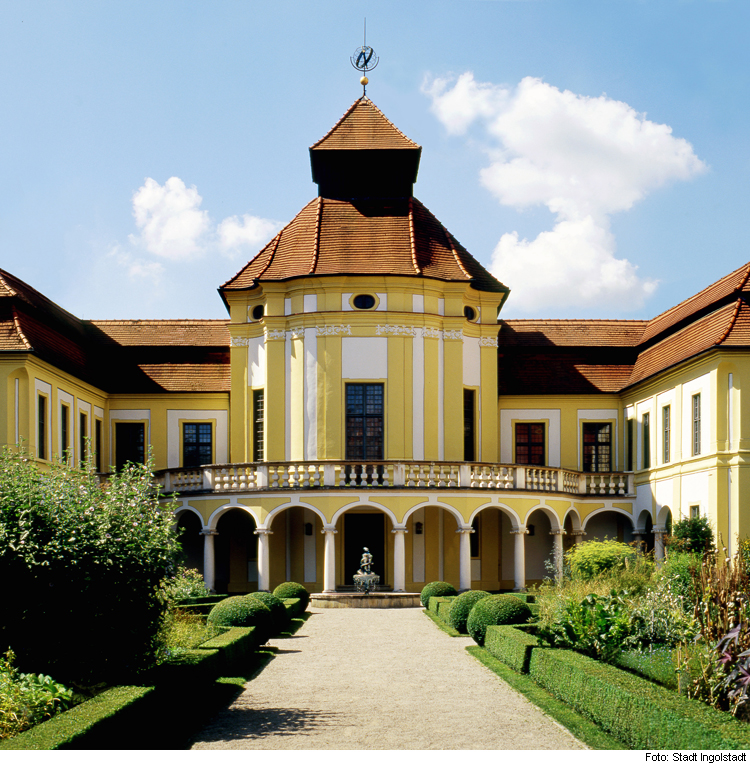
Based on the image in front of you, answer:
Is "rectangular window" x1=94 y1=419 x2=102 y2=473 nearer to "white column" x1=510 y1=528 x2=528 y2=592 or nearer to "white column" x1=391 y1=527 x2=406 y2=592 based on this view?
"white column" x1=391 y1=527 x2=406 y2=592

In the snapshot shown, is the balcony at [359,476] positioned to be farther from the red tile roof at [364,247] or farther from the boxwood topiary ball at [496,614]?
the boxwood topiary ball at [496,614]

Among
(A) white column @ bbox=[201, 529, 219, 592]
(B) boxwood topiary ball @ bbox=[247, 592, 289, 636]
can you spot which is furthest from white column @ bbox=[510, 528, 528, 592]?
(B) boxwood topiary ball @ bbox=[247, 592, 289, 636]

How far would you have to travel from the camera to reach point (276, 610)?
78.1 ft

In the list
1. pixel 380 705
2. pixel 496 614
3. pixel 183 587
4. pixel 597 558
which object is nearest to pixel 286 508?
pixel 183 587

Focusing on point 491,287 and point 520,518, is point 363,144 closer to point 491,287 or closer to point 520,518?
point 491,287

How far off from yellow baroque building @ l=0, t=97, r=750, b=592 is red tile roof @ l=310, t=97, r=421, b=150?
94mm

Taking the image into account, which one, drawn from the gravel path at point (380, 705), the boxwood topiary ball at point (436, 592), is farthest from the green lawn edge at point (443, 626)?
the gravel path at point (380, 705)

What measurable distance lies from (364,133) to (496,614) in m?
24.6

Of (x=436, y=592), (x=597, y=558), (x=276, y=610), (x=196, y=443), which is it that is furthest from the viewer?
(x=196, y=443)

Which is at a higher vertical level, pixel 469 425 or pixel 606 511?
pixel 469 425

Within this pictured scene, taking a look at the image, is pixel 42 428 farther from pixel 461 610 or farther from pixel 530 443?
pixel 530 443

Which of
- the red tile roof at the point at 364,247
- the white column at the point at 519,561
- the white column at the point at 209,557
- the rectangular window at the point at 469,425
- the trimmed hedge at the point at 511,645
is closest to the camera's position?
the trimmed hedge at the point at 511,645

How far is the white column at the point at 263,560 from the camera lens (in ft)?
106

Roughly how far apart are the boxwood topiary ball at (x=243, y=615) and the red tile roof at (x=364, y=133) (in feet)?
73.2
